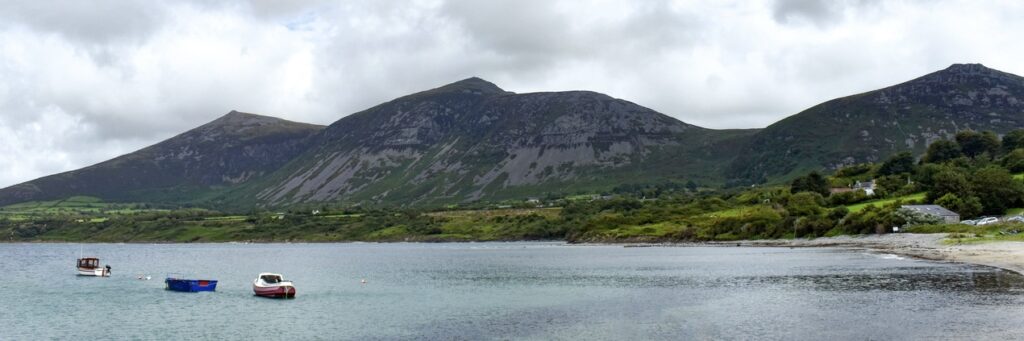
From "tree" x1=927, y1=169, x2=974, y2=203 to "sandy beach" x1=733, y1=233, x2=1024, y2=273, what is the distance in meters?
19.8

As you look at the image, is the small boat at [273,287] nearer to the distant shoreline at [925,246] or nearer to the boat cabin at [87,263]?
the boat cabin at [87,263]

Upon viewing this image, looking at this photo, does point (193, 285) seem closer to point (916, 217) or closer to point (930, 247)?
point (930, 247)

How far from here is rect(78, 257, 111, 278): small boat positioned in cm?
12738

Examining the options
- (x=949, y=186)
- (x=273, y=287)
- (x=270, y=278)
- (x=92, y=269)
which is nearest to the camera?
(x=273, y=287)

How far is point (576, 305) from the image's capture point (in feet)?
233

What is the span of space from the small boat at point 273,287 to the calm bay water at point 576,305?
1310mm

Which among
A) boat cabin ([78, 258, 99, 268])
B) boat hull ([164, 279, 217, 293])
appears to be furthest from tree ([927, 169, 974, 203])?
boat cabin ([78, 258, 99, 268])

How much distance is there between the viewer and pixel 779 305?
64.4m

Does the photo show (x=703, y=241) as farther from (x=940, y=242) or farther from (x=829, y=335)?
(x=829, y=335)

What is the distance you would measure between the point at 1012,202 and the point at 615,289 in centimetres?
10632

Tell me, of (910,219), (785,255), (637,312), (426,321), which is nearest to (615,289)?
(637,312)

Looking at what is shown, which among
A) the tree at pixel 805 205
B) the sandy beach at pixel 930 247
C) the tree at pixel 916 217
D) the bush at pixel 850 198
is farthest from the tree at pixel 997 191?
the tree at pixel 805 205

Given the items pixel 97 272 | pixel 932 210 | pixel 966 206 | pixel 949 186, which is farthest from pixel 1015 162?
pixel 97 272

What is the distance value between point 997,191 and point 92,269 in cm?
16343
